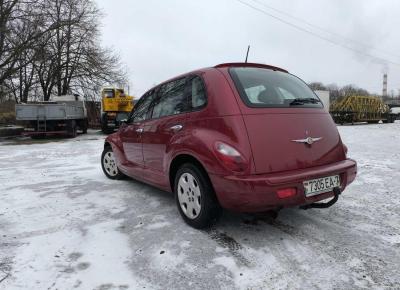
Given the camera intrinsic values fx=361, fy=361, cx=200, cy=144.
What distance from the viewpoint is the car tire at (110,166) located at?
6.18 m

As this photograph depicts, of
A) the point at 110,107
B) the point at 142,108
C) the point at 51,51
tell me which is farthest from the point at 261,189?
the point at 51,51

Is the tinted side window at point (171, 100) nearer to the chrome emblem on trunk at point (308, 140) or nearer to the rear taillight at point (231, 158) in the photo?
the rear taillight at point (231, 158)

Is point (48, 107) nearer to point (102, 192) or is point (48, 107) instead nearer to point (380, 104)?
point (102, 192)

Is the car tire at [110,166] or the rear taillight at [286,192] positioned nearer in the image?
the rear taillight at [286,192]

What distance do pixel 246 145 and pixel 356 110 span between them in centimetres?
2998

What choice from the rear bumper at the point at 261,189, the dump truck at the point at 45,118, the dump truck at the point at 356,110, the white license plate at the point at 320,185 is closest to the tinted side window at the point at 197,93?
the rear bumper at the point at 261,189

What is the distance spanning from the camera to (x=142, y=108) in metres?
5.10

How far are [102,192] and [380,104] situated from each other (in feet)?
109

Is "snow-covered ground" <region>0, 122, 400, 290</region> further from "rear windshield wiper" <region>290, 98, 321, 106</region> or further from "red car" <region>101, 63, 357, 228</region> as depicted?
"rear windshield wiper" <region>290, 98, 321, 106</region>

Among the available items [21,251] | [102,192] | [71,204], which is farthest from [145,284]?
[102,192]

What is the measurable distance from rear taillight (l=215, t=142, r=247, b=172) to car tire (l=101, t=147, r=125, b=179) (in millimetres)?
3232

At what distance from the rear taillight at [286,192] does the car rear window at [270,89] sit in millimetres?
824

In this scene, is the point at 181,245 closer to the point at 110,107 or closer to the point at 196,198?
the point at 196,198

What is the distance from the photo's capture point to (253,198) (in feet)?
10.2
